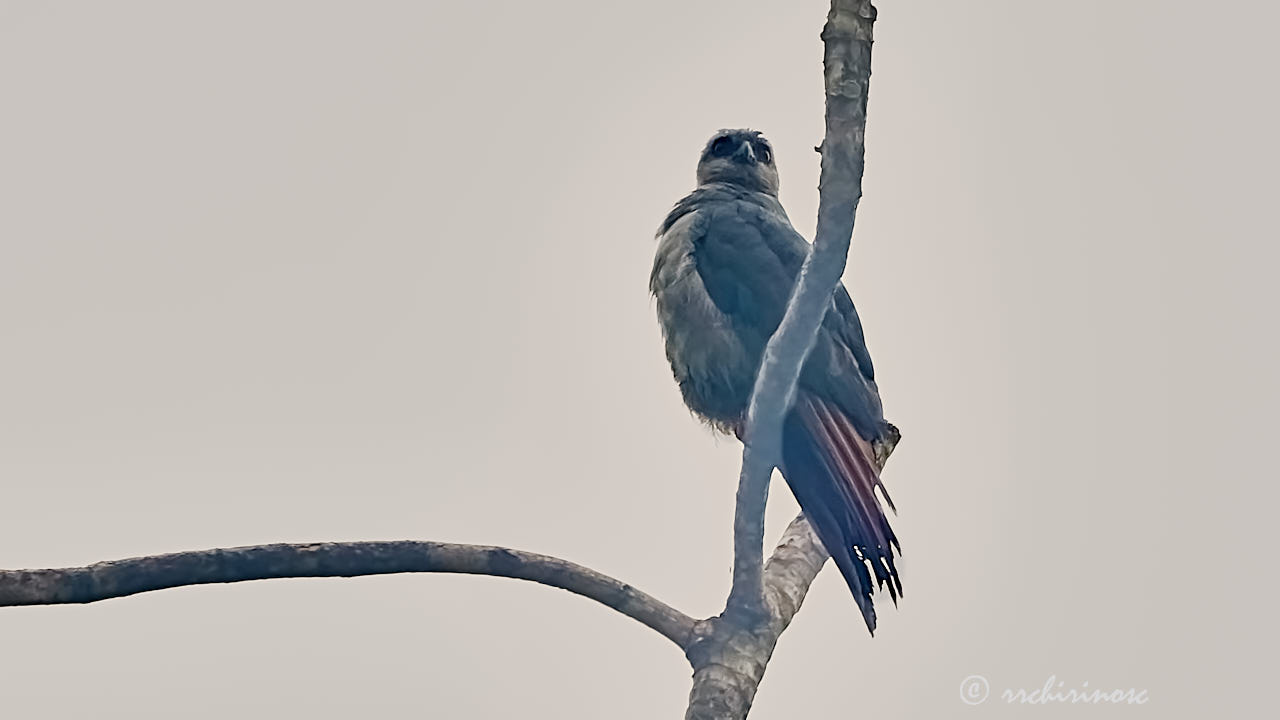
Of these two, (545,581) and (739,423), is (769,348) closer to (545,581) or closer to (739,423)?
(545,581)

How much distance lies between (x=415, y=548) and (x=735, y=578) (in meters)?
1.10

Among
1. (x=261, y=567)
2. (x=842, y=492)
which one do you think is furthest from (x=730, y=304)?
(x=261, y=567)

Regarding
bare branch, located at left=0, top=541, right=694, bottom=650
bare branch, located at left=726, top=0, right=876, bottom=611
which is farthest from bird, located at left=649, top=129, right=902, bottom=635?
bare branch, located at left=0, top=541, right=694, bottom=650

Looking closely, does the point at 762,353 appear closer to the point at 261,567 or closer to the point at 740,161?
the point at 740,161

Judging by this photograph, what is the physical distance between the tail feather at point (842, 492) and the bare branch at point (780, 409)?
0.20 meters

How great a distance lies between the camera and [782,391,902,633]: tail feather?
4633 millimetres

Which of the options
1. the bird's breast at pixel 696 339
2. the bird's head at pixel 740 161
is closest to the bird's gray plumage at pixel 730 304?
the bird's breast at pixel 696 339

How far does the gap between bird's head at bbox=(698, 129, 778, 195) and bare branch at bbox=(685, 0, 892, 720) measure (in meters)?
2.49

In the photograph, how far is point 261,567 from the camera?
3.48 meters

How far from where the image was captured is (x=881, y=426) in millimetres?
5344

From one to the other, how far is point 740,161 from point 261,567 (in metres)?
3.91

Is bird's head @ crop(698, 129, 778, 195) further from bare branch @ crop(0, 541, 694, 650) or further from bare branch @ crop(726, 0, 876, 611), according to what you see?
bare branch @ crop(0, 541, 694, 650)

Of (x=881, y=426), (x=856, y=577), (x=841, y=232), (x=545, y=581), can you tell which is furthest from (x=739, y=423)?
(x=841, y=232)

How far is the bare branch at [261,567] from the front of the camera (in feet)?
11.2
